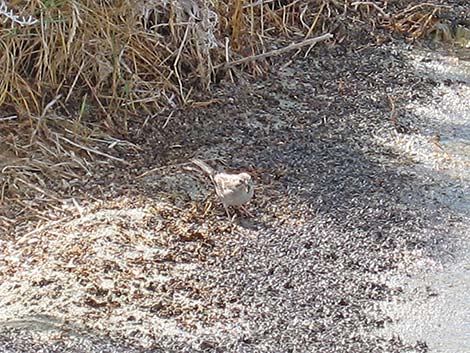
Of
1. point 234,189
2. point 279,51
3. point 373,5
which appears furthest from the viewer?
point 373,5

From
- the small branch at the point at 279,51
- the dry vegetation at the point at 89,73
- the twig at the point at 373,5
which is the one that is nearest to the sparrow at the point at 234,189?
the dry vegetation at the point at 89,73

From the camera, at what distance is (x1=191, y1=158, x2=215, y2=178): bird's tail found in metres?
4.40

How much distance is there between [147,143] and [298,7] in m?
1.65

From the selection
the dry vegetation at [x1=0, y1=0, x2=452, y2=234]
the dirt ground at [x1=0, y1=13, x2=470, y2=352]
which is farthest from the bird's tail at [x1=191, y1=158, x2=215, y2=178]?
the dry vegetation at [x1=0, y1=0, x2=452, y2=234]

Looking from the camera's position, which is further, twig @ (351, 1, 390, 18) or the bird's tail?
twig @ (351, 1, 390, 18)

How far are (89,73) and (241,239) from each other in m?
1.31

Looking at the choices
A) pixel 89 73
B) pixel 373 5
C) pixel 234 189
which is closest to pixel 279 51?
pixel 373 5

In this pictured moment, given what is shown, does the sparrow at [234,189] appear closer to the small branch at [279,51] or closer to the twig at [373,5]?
the small branch at [279,51]

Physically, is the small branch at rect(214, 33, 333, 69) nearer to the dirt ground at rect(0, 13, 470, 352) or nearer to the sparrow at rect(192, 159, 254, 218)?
the dirt ground at rect(0, 13, 470, 352)

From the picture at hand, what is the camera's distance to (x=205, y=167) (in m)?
4.44

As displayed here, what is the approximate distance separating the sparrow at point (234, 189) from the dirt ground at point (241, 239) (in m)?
0.10

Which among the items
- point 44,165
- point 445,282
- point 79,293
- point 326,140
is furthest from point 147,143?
point 445,282

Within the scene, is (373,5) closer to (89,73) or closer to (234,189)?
(89,73)

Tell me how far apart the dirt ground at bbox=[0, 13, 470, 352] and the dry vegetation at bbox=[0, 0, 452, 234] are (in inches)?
4.4
